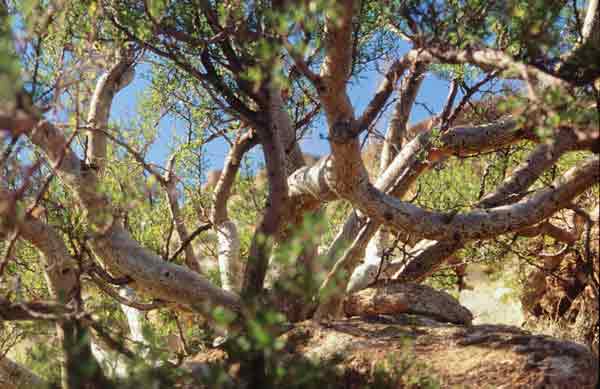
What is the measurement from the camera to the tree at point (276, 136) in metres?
3.62

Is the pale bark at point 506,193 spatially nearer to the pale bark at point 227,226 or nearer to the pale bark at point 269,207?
the pale bark at point 269,207

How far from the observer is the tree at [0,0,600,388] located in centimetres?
362

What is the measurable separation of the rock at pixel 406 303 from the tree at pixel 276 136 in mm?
306

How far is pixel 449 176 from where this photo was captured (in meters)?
12.7

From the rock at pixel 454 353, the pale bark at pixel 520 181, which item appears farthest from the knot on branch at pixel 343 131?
the pale bark at pixel 520 181

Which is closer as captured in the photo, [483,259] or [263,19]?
[263,19]

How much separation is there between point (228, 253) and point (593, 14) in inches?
211

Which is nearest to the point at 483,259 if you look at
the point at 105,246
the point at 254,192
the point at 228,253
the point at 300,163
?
the point at 300,163

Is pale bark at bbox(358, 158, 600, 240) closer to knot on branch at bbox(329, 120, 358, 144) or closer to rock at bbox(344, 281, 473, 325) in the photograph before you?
knot on branch at bbox(329, 120, 358, 144)

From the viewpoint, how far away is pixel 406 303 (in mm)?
6750

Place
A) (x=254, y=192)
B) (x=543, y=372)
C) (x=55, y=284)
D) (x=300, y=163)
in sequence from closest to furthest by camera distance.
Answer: (x=543, y=372) → (x=55, y=284) → (x=300, y=163) → (x=254, y=192)

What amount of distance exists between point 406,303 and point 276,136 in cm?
247

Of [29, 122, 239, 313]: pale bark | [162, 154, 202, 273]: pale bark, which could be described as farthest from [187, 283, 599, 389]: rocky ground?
[162, 154, 202, 273]: pale bark

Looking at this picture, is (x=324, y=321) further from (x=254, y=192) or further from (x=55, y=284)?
(x=254, y=192)
